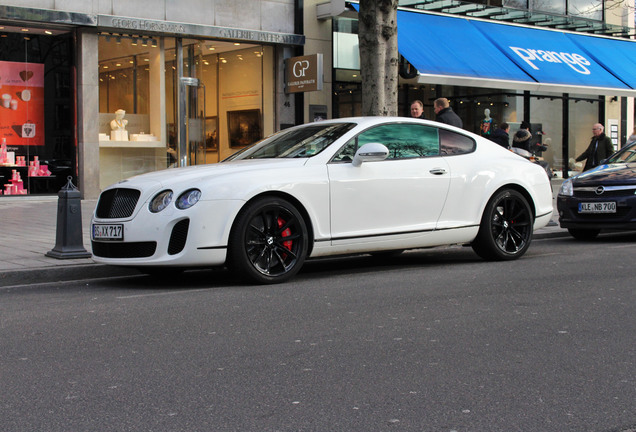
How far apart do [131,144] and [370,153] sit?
11518mm

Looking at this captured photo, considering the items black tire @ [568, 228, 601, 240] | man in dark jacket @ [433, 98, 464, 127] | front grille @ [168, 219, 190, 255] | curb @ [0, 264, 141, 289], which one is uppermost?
man in dark jacket @ [433, 98, 464, 127]

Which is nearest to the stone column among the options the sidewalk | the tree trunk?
the sidewalk

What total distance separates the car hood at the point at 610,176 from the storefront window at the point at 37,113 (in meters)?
10.4

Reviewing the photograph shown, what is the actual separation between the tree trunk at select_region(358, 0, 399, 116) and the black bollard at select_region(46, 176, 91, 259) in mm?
5043

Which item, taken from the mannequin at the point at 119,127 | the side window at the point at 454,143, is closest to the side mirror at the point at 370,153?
the side window at the point at 454,143

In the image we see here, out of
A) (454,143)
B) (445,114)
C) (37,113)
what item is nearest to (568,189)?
(445,114)

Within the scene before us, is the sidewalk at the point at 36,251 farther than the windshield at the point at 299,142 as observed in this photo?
No

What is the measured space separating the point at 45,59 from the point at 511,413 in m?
15.5

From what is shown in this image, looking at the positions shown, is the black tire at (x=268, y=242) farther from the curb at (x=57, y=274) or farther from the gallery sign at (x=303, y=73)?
the gallery sign at (x=303, y=73)

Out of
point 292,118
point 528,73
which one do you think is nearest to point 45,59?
point 292,118

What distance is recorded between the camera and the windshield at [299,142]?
798cm

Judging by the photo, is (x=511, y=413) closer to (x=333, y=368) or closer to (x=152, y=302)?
(x=333, y=368)

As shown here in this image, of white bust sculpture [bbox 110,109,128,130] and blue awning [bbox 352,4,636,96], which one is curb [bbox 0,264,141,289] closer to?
white bust sculpture [bbox 110,109,128,130]

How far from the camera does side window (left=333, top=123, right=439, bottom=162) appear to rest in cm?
805
